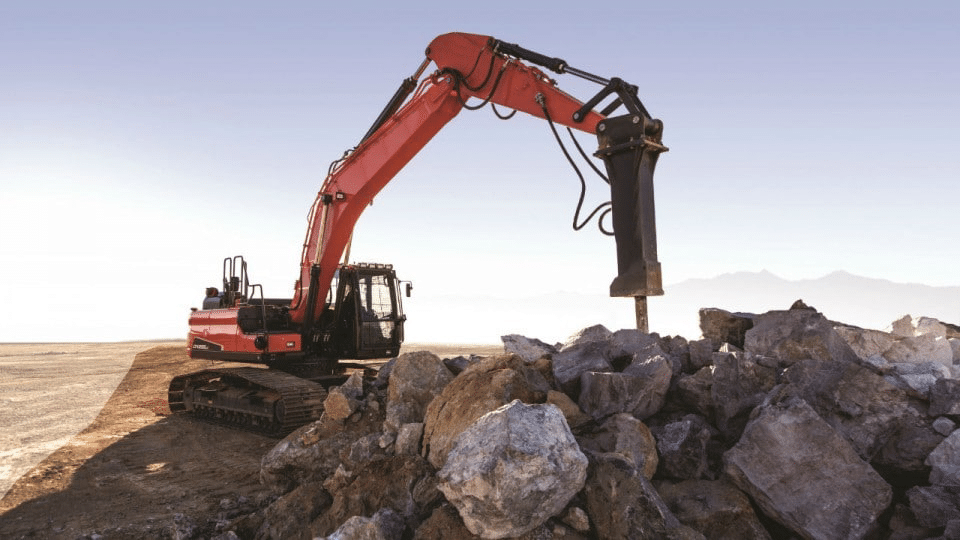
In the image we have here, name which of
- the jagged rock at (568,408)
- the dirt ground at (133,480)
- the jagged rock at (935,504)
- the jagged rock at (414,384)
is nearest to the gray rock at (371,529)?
the jagged rock at (568,408)

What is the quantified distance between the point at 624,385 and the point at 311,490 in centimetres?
279

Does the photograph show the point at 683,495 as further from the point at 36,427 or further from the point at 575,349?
the point at 36,427

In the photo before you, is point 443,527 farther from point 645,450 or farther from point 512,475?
point 645,450

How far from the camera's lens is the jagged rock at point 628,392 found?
5.29 metres

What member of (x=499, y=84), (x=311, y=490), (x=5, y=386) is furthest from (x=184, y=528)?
(x=5, y=386)

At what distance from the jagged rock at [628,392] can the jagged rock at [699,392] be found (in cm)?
14

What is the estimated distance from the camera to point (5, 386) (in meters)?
18.0

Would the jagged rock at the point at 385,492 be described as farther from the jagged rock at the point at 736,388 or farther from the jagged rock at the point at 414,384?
the jagged rock at the point at 736,388

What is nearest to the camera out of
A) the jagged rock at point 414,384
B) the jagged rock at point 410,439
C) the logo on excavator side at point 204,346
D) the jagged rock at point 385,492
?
the jagged rock at point 385,492

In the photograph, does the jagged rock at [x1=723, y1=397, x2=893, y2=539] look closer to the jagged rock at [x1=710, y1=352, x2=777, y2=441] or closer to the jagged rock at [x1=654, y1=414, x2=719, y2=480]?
the jagged rock at [x1=654, y1=414, x2=719, y2=480]

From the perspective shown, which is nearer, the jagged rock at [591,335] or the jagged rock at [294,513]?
the jagged rock at [294,513]

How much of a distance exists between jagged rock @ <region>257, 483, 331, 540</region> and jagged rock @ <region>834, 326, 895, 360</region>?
6.16 meters

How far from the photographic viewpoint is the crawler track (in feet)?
31.6

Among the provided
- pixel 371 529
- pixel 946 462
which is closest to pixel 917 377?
pixel 946 462
